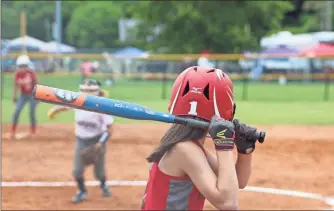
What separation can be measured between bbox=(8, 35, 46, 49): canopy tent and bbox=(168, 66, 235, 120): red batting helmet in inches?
970

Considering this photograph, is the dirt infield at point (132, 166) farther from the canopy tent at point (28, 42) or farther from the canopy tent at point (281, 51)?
the canopy tent at point (281, 51)

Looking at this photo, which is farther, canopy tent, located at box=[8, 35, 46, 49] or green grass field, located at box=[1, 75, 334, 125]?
canopy tent, located at box=[8, 35, 46, 49]

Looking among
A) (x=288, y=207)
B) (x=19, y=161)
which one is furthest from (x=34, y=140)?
(x=288, y=207)

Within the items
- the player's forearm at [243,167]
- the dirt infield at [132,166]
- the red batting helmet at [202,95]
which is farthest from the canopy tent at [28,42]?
the red batting helmet at [202,95]

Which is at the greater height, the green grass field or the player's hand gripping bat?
the player's hand gripping bat

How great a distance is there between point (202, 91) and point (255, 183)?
646 centimetres

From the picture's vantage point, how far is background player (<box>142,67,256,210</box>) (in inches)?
110

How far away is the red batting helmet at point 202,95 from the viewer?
2854 millimetres

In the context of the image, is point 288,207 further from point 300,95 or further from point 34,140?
point 300,95

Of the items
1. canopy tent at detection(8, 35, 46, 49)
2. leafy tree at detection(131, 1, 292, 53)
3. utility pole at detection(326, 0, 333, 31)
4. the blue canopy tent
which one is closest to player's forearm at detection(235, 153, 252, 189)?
canopy tent at detection(8, 35, 46, 49)

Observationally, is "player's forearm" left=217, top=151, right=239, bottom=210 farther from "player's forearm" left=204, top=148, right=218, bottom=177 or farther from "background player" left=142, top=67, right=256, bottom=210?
"player's forearm" left=204, top=148, right=218, bottom=177

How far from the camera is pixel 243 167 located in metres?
3.13

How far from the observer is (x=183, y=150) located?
289 cm

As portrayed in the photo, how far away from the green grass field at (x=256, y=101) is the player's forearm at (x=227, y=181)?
13.5 m
